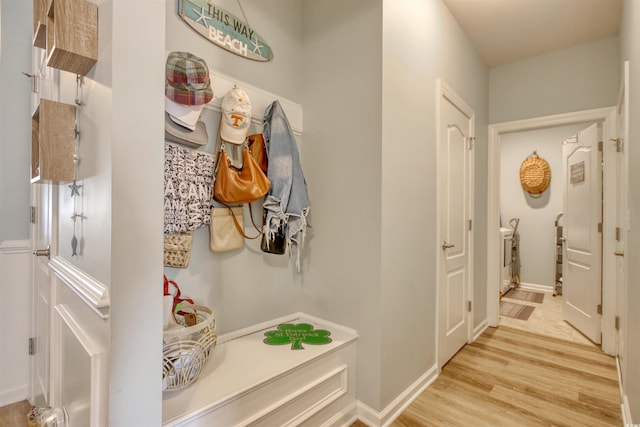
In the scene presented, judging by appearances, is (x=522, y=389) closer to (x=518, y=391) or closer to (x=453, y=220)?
(x=518, y=391)

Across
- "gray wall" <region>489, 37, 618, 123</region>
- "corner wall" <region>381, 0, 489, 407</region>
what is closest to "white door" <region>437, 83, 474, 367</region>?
"corner wall" <region>381, 0, 489, 407</region>

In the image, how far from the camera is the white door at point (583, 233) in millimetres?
2783

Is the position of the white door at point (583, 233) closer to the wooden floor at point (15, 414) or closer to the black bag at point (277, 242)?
the black bag at point (277, 242)

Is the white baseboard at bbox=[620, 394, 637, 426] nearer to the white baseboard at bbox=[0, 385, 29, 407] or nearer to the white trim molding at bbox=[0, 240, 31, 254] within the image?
the white baseboard at bbox=[0, 385, 29, 407]

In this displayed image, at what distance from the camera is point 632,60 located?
1.64m

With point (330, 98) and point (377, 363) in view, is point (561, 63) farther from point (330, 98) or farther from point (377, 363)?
point (377, 363)

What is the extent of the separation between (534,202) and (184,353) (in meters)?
5.44

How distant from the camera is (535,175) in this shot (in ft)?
15.4

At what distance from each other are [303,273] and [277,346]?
1.83 feet

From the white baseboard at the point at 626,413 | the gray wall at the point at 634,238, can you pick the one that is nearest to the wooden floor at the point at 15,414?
the gray wall at the point at 634,238

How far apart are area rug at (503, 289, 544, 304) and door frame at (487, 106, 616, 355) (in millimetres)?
1433

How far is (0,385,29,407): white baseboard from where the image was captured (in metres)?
1.86

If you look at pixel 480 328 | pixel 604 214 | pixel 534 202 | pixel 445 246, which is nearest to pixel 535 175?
pixel 534 202

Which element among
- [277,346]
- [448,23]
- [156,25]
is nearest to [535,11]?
[448,23]
